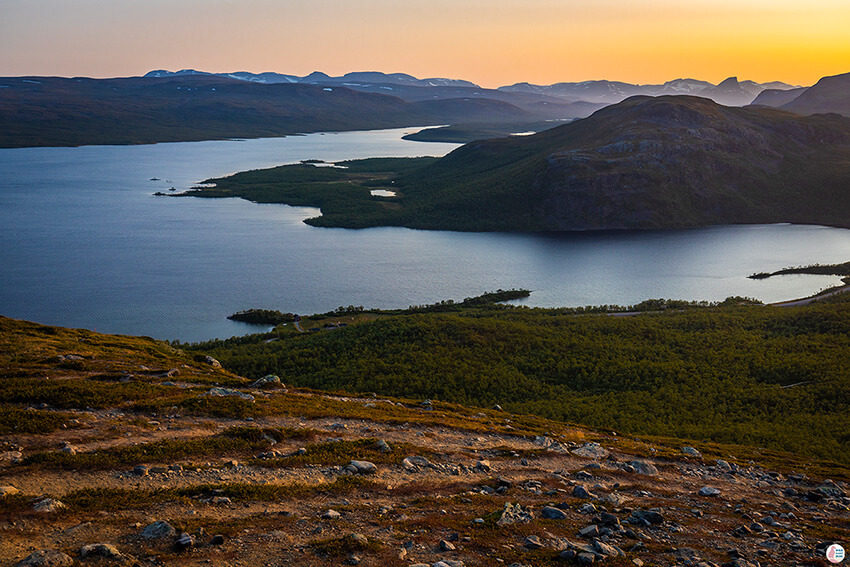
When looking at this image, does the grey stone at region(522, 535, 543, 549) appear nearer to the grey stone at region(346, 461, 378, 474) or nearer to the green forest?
the grey stone at region(346, 461, 378, 474)

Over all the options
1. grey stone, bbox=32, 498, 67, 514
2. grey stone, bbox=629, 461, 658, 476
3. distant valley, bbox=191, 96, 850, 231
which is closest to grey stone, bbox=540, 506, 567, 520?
A: grey stone, bbox=629, 461, 658, 476

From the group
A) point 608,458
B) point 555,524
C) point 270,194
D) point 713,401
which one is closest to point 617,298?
point 713,401

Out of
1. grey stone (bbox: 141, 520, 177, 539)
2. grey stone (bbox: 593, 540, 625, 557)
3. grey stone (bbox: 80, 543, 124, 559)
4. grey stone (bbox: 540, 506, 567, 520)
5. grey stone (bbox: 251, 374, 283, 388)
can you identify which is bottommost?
grey stone (bbox: 251, 374, 283, 388)

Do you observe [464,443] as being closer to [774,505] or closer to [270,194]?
[774,505]

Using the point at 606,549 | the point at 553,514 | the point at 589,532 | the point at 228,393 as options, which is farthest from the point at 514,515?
the point at 228,393

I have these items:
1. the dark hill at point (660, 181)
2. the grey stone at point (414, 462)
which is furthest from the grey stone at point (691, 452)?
the dark hill at point (660, 181)
